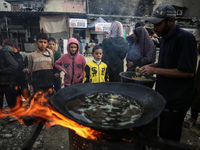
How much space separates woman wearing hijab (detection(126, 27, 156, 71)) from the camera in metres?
3.47

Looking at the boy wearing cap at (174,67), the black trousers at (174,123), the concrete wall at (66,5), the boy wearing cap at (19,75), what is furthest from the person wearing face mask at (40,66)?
the concrete wall at (66,5)

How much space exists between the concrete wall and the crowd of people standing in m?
17.8

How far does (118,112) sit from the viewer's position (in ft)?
5.30

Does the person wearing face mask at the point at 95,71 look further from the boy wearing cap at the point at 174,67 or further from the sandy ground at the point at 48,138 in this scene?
the boy wearing cap at the point at 174,67

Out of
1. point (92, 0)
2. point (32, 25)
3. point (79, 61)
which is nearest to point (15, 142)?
point (79, 61)

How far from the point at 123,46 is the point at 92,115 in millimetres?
2859

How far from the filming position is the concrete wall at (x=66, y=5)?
19462 millimetres

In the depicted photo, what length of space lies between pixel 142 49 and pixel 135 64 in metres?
0.47

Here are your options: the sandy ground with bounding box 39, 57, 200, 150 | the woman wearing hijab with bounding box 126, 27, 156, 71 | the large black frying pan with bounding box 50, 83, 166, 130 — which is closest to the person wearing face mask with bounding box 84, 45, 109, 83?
the woman wearing hijab with bounding box 126, 27, 156, 71

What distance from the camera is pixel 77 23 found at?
16.9 m

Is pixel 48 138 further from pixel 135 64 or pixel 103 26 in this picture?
pixel 103 26

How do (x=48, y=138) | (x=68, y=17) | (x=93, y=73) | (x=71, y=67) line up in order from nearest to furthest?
(x=48, y=138), (x=93, y=73), (x=71, y=67), (x=68, y=17)

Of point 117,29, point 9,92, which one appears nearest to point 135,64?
point 117,29

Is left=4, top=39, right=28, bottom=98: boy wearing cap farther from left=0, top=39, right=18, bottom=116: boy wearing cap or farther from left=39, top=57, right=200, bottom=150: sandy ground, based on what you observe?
left=39, top=57, right=200, bottom=150: sandy ground
